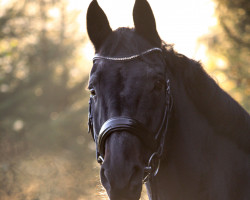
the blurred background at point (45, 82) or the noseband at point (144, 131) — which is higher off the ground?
the blurred background at point (45, 82)

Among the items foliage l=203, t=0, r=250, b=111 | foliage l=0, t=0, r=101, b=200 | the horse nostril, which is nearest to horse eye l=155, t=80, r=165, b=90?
the horse nostril

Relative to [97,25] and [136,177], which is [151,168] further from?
[97,25]

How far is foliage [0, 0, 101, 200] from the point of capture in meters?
19.9

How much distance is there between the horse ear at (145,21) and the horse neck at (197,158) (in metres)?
0.40

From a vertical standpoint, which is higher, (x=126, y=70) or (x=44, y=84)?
(x=44, y=84)

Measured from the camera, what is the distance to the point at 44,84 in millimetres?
22391

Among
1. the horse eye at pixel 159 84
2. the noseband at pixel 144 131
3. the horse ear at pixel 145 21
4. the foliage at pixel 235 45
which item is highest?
the foliage at pixel 235 45

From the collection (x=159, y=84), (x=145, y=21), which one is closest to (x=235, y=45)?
(x=145, y=21)

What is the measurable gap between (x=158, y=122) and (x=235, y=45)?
9.11 m

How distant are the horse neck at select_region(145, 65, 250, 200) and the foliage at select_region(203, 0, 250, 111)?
7.26 metres

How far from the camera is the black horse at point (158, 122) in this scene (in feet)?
7.41

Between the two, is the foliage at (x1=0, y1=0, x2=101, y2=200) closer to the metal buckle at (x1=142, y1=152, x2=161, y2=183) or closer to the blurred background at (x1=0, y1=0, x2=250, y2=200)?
the blurred background at (x1=0, y1=0, x2=250, y2=200)

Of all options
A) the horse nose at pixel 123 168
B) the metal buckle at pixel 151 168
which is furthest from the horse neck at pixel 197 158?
the horse nose at pixel 123 168

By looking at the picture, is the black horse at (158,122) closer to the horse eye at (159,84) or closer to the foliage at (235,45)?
the horse eye at (159,84)
